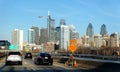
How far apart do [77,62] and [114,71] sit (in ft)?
61.5

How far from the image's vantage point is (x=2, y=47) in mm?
107625

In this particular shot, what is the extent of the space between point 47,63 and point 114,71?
2140cm

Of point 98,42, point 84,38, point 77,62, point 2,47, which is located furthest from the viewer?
point 84,38

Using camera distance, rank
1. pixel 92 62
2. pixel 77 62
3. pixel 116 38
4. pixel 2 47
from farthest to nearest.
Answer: pixel 116 38
pixel 2 47
pixel 77 62
pixel 92 62

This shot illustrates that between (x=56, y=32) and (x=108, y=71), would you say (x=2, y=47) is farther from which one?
(x=108, y=71)

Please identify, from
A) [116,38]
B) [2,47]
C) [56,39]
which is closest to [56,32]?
[56,39]

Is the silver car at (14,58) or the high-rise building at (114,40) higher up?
the high-rise building at (114,40)

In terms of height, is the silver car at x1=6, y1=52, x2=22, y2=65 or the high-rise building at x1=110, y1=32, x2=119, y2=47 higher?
the high-rise building at x1=110, y1=32, x2=119, y2=47

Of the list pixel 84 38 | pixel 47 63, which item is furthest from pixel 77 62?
pixel 84 38

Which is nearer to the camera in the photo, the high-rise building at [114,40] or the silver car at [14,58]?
the silver car at [14,58]

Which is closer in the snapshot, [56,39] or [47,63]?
[47,63]

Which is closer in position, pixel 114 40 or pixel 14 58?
pixel 14 58

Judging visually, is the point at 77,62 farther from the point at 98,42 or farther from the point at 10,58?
the point at 98,42

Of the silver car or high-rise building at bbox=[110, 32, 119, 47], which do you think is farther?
high-rise building at bbox=[110, 32, 119, 47]
